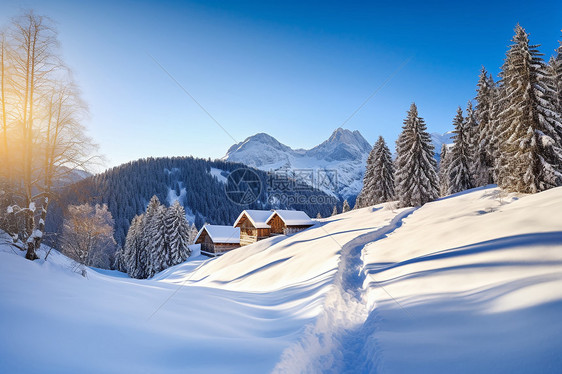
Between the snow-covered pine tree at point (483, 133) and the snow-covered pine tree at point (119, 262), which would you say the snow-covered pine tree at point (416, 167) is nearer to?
the snow-covered pine tree at point (483, 133)

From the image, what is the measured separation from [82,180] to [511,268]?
12.7 m

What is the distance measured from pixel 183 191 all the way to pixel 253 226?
131556 mm

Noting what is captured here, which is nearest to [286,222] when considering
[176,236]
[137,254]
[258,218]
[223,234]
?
[258,218]

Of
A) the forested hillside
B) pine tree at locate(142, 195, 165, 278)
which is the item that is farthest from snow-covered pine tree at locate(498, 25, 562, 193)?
the forested hillside

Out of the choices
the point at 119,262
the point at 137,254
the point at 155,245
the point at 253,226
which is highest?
the point at 253,226

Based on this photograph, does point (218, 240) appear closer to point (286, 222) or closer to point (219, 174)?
point (286, 222)

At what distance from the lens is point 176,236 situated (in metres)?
40.2

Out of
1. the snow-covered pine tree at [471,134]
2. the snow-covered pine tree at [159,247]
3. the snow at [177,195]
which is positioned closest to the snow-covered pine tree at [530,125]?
the snow-covered pine tree at [471,134]

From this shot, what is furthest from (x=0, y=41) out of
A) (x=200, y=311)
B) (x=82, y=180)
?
(x=200, y=311)

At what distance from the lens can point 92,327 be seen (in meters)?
3.78

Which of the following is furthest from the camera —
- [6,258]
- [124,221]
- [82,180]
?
[124,221]

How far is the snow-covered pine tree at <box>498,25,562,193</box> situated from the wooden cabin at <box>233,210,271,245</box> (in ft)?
97.0

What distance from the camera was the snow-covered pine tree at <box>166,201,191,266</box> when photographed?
3984 centimetres

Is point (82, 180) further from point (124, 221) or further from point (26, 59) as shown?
point (124, 221)
